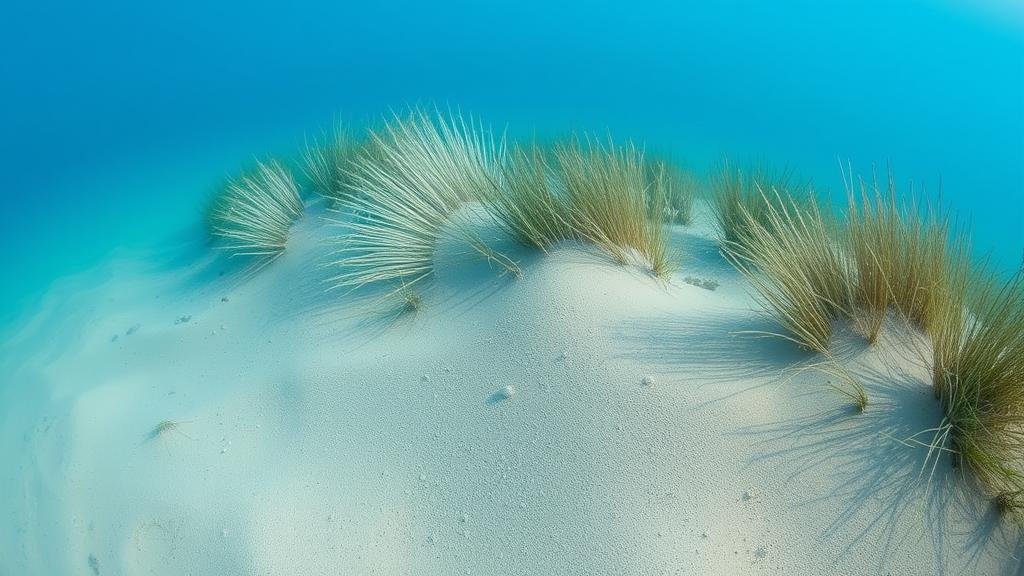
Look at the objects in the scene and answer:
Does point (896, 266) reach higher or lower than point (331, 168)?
lower

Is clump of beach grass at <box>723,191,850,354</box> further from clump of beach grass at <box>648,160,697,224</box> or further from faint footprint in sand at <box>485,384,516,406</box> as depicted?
clump of beach grass at <box>648,160,697,224</box>

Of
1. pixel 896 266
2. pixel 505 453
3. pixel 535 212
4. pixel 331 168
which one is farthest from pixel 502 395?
pixel 331 168

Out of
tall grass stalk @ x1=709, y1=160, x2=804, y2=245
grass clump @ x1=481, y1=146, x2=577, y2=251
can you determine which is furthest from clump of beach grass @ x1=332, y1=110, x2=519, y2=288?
tall grass stalk @ x1=709, y1=160, x2=804, y2=245

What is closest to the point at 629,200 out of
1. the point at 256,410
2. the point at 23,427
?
the point at 256,410

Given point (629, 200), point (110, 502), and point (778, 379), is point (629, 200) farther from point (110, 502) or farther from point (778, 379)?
point (110, 502)

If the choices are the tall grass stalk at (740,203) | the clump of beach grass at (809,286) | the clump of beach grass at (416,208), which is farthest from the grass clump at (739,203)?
the clump of beach grass at (416,208)

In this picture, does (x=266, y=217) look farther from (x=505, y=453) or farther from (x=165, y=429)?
(x=505, y=453)

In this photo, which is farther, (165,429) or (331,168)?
(331,168)
